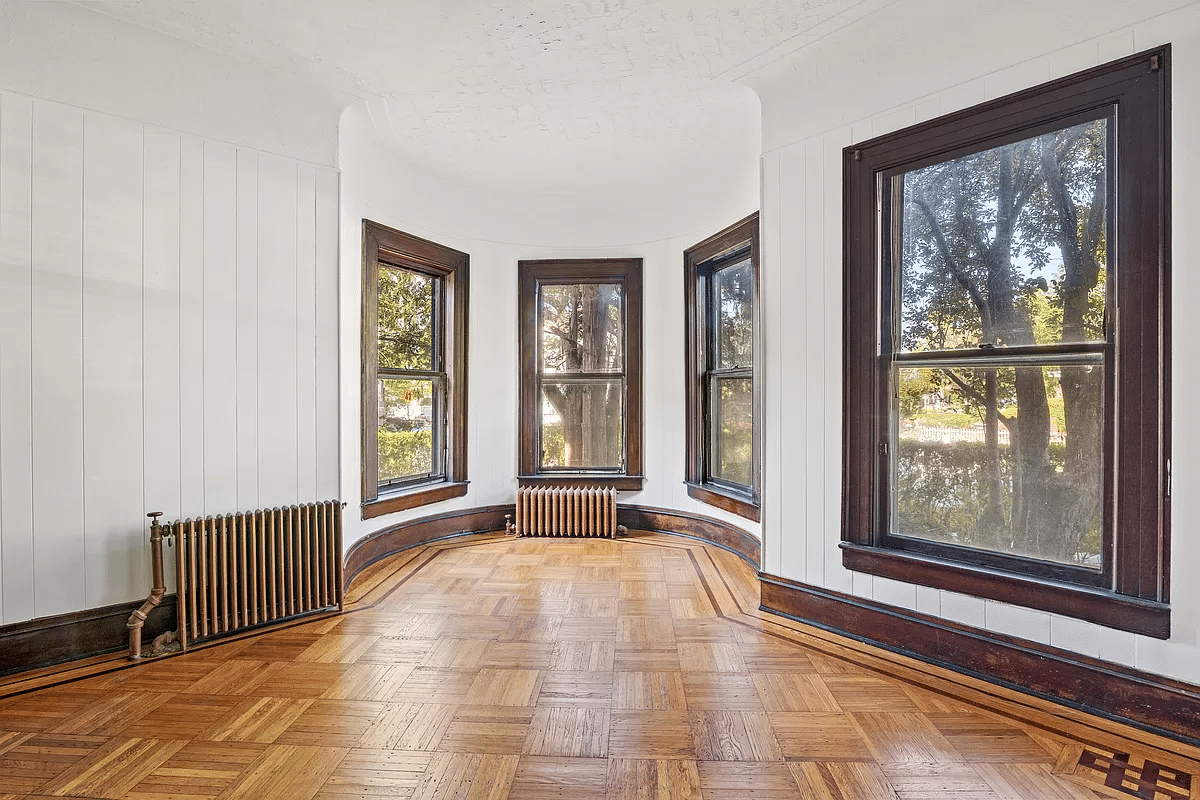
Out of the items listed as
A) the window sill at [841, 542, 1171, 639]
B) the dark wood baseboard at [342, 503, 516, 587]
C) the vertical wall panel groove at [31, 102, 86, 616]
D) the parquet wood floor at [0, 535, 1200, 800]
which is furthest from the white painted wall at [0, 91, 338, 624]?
the window sill at [841, 542, 1171, 639]

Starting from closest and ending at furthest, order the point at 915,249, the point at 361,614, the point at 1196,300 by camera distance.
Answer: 1. the point at 1196,300
2. the point at 915,249
3. the point at 361,614

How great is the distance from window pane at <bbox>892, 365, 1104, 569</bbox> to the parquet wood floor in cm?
61

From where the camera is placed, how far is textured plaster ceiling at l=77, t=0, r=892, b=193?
2768 mm

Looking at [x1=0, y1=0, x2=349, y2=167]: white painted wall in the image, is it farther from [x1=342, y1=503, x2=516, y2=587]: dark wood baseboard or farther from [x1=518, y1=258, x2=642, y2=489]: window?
[x1=342, y1=503, x2=516, y2=587]: dark wood baseboard

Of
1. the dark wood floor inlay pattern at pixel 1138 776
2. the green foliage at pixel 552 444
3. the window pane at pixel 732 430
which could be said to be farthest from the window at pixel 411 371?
the dark wood floor inlay pattern at pixel 1138 776

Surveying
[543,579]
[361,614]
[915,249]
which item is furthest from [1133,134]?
[361,614]

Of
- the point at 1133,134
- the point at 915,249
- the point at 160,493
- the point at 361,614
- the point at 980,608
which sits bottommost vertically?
the point at 361,614

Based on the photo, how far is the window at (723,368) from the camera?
443cm

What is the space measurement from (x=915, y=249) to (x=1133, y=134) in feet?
2.60

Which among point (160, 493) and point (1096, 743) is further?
point (160, 493)

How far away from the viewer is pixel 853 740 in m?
2.11

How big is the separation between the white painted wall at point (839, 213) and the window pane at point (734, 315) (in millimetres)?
1171

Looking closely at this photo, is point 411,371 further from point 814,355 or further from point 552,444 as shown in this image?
point 814,355

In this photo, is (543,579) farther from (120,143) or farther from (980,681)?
(120,143)
